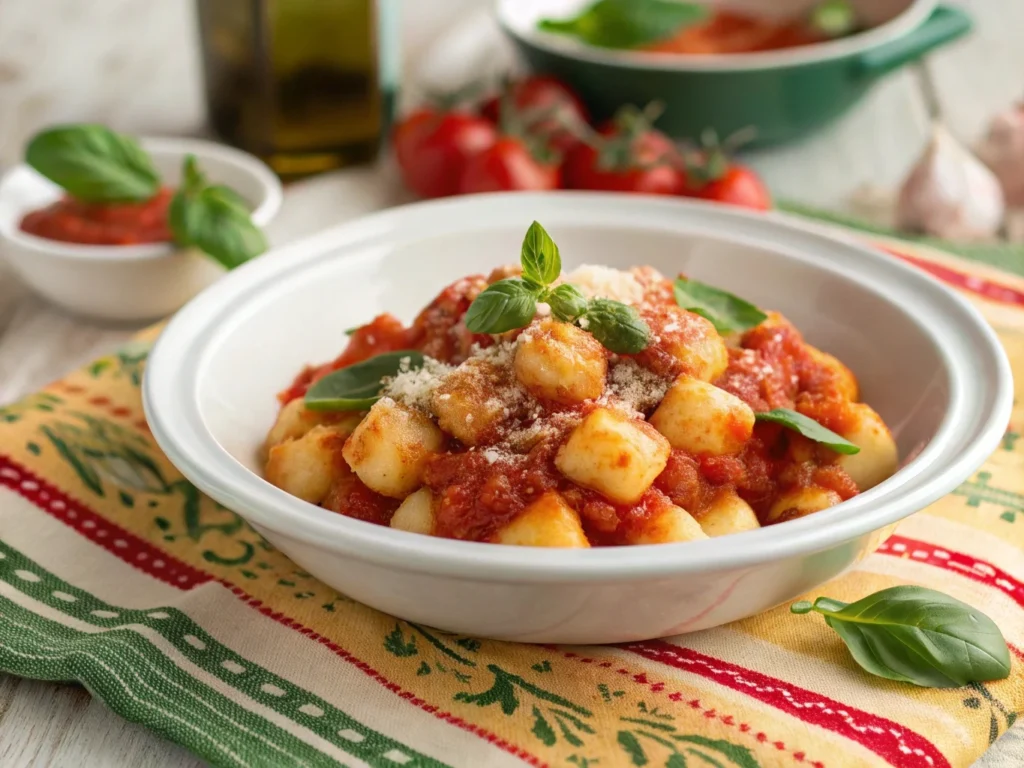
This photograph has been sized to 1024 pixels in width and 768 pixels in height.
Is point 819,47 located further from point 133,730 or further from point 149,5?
point 133,730

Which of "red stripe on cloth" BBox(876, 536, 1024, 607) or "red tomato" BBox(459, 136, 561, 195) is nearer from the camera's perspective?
"red stripe on cloth" BBox(876, 536, 1024, 607)

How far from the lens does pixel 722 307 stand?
2391 millimetres

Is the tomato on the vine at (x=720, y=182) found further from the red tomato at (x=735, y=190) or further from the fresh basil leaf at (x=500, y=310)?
the fresh basil leaf at (x=500, y=310)

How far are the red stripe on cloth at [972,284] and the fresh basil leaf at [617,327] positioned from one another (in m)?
1.27

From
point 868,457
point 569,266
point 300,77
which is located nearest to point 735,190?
point 569,266

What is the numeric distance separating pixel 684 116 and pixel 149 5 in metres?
2.91

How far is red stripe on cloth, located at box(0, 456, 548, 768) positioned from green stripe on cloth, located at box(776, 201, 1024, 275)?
2286 mm

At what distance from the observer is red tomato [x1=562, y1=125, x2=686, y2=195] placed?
3.89m

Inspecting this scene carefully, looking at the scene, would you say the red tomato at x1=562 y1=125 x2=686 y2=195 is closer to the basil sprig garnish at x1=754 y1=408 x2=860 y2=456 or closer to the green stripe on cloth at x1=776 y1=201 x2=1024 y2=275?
the green stripe on cloth at x1=776 y1=201 x2=1024 y2=275

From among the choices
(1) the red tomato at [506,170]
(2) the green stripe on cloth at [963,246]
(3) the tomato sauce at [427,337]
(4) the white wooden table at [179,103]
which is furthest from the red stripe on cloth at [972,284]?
(3) the tomato sauce at [427,337]

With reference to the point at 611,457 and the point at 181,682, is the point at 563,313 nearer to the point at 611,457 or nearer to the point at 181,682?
the point at 611,457

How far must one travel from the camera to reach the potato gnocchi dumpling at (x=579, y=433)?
6.41ft

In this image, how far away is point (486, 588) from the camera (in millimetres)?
1777

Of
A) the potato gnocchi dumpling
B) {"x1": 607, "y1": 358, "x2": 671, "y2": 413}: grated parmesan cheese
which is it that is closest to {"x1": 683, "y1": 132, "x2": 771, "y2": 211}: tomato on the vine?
the potato gnocchi dumpling
